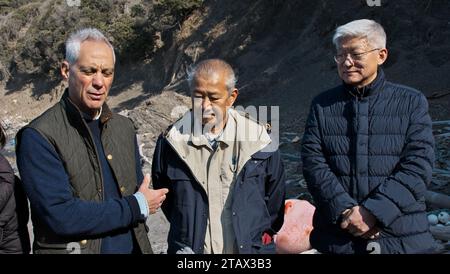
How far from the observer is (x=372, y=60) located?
2.97 meters

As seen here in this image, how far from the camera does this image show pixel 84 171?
2596 mm

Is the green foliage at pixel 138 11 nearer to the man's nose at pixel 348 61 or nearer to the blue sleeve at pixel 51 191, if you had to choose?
the man's nose at pixel 348 61

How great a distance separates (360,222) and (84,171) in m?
1.43

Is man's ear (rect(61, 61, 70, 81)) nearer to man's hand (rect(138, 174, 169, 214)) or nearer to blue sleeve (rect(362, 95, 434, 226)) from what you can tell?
man's hand (rect(138, 174, 169, 214))

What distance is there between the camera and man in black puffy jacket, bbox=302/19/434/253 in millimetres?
2846

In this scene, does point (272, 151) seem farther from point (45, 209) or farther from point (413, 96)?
point (45, 209)

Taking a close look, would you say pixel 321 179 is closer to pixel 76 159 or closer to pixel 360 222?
pixel 360 222

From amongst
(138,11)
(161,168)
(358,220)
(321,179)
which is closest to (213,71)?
(161,168)

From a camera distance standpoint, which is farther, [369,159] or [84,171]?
[369,159]

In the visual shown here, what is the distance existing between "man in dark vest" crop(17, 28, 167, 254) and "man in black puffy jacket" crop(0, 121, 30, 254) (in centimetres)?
13

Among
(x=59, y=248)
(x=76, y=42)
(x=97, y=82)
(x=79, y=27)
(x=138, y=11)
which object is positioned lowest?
(x=59, y=248)

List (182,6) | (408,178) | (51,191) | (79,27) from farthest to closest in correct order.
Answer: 1. (79,27)
2. (182,6)
3. (408,178)
4. (51,191)

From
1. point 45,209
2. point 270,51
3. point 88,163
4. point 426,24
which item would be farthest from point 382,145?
point 270,51

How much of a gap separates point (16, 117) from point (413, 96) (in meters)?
30.5
